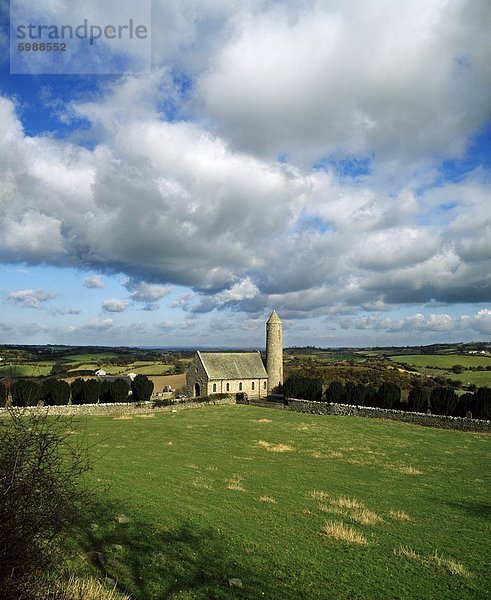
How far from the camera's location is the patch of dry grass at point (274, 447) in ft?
78.3

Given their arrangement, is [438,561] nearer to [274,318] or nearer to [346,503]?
[346,503]

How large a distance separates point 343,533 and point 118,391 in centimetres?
3904

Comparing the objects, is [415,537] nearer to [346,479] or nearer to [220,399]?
[346,479]

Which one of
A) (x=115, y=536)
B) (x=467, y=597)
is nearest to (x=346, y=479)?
(x=467, y=597)

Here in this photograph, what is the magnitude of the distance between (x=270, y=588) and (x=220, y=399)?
44.0 m

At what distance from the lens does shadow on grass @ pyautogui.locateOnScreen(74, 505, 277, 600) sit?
305 inches

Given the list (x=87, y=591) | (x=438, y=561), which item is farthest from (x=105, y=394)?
(x=438, y=561)

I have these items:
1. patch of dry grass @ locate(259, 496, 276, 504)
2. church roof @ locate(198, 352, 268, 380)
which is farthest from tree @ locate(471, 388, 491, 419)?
patch of dry grass @ locate(259, 496, 276, 504)

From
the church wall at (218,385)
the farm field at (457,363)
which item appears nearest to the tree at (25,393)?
the church wall at (218,385)

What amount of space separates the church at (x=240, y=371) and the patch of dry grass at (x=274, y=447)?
2904 cm

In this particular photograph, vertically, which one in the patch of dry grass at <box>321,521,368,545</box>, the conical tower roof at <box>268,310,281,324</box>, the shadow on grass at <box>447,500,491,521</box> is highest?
the conical tower roof at <box>268,310,281,324</box>

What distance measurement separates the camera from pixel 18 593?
Answer: 5.53 metres

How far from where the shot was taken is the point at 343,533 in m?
10.9

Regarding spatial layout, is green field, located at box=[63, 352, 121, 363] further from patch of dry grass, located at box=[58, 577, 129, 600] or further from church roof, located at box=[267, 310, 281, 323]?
patch of dry grass, located at box=[58, 577, 129, 600]
